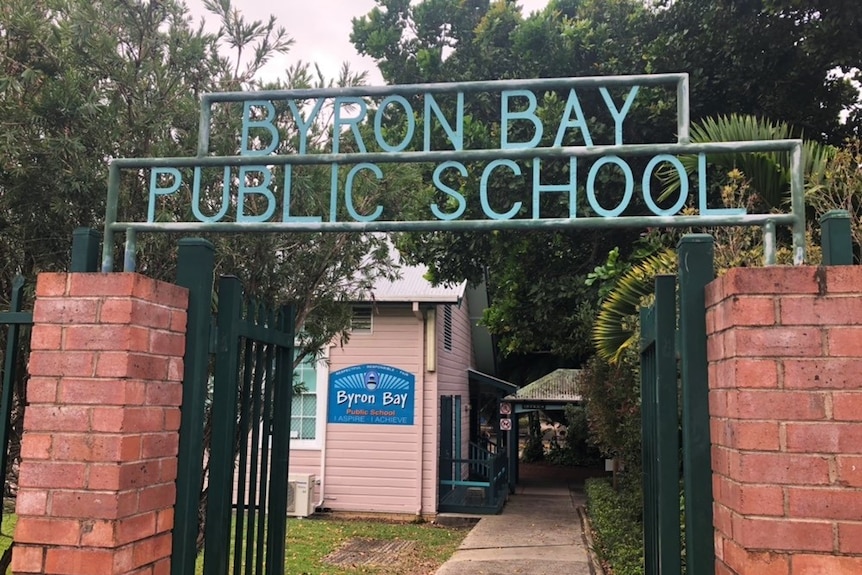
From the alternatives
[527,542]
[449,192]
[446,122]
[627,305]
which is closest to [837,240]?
[449,192]

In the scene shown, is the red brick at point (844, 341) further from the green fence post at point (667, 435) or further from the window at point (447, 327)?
the window at point (447, 327)

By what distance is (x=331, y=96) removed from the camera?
3.16m

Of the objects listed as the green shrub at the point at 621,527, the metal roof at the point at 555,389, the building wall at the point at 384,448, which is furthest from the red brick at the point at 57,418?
the metal roof at the point at 555,389

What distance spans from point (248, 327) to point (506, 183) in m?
7.53

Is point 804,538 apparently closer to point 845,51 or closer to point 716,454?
point 716,454

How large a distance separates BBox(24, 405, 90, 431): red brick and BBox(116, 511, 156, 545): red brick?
34 centimetres

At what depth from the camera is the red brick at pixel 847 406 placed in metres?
2.14

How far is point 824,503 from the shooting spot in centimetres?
213

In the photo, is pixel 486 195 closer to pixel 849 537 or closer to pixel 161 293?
pixel 161 293

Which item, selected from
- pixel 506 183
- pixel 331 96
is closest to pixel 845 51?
pixel 506 183

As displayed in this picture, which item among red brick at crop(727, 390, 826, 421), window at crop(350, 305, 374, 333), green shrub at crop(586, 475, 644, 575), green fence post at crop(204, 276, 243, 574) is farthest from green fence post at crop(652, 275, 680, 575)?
window at crop(350, 305, 374, 333)

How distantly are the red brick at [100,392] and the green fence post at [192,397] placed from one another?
0.94 feet

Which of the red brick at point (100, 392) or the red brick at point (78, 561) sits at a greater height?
the red brick at point (100, 392)

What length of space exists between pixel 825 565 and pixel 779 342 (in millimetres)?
631
